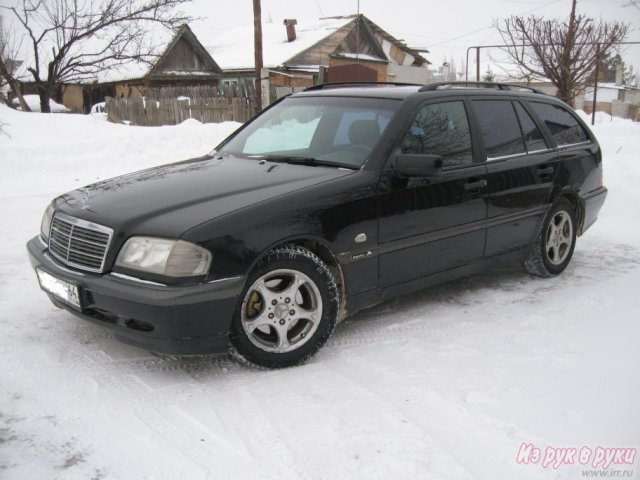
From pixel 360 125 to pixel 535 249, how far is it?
211 cm

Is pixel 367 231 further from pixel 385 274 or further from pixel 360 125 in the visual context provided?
pixel 360 125

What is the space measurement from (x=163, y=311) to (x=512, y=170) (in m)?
3.02

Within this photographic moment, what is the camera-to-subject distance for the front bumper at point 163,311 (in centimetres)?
309

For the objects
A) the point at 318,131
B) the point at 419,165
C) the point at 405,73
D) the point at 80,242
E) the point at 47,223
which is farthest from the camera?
the point at 405,73

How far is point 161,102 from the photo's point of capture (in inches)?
660

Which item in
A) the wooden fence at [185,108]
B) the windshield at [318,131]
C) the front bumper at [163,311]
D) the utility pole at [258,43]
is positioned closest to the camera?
the front bumper at [163,311]

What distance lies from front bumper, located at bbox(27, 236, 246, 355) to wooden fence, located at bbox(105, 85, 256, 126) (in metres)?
13.9

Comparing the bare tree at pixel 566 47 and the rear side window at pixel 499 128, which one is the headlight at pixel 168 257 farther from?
the bare tree at pixel 566 47

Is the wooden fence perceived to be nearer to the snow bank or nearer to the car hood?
the snow bank

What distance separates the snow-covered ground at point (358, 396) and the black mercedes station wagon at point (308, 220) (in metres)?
0.27

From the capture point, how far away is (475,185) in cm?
452

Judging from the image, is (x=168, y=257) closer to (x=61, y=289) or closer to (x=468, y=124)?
(x=61, y=289)

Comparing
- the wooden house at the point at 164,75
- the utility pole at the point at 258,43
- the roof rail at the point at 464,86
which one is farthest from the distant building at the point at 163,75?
the roof rail at the point at 464,86

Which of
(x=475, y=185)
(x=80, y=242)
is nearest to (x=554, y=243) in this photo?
(x=475, y=185)
